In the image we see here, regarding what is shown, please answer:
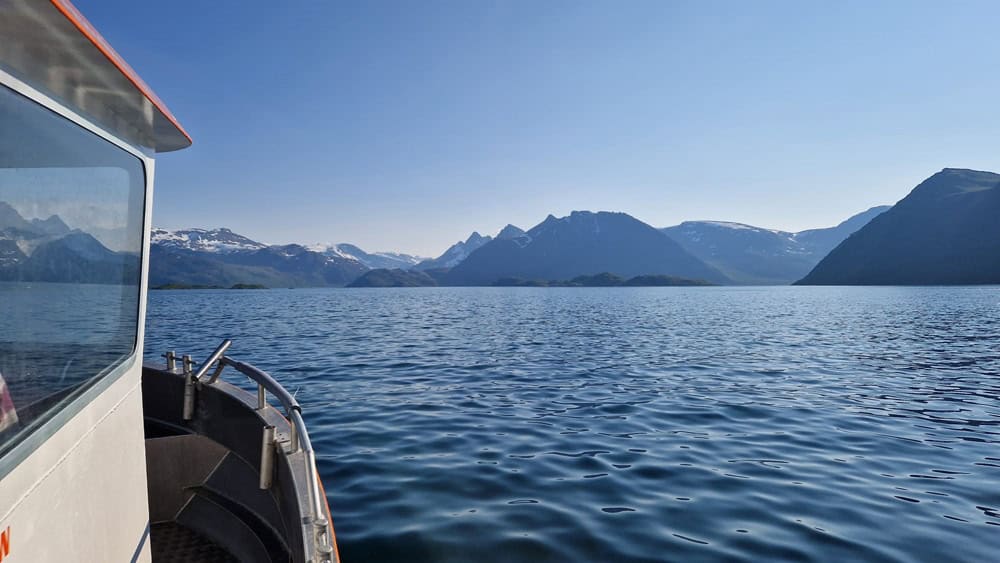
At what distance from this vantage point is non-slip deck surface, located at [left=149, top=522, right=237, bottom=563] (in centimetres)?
586

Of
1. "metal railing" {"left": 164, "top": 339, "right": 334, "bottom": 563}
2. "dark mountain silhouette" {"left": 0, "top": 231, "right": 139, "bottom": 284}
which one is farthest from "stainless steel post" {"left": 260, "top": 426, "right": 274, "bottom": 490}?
"dark mountain silhouette" {"left": 0, "top": 231, "right": 139, "bottom": 284}

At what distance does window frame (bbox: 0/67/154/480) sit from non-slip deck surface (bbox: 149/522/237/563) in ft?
8.29

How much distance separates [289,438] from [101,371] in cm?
219

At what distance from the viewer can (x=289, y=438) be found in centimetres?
555

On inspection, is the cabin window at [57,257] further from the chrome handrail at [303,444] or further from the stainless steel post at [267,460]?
the stainless steel post at [267,460]

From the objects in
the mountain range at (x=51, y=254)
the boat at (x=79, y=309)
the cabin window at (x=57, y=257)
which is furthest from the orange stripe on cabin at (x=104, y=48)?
the mountain range at (x=51, y=254)

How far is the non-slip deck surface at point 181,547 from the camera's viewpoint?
586 cm

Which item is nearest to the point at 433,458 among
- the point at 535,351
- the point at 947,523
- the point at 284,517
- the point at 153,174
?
the point at 284,517

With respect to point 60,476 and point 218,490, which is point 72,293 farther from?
point 218,490

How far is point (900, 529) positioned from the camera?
712cm

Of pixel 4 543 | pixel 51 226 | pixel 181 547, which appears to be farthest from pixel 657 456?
pixel 51 226

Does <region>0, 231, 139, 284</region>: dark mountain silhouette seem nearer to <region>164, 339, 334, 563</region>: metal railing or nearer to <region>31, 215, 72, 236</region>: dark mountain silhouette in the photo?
<region>31, 215, 72, 236</region>: dark mountain silhouette

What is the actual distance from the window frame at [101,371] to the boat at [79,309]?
1cm

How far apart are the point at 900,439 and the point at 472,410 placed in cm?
974
